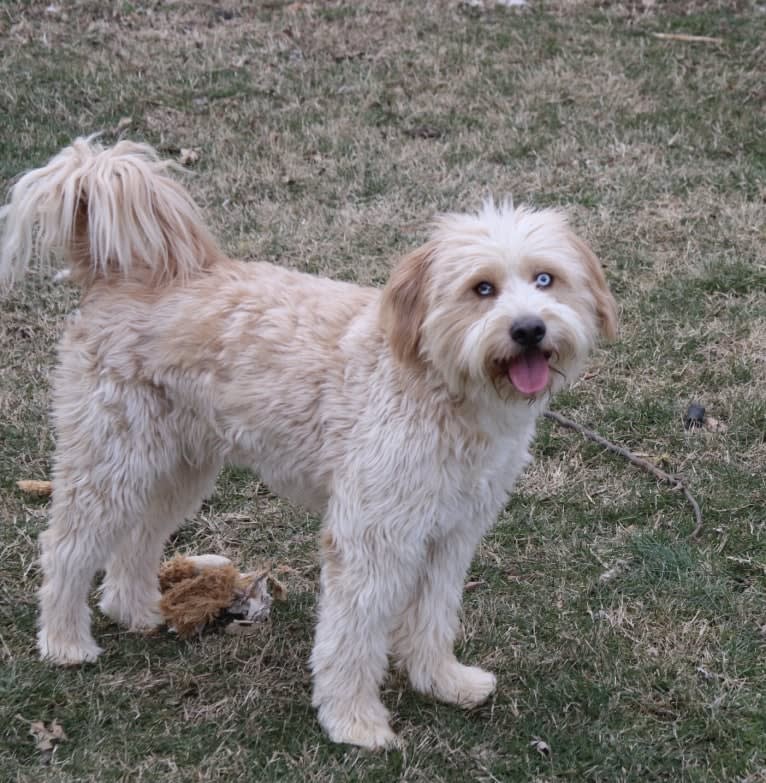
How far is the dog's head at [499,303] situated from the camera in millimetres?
2893

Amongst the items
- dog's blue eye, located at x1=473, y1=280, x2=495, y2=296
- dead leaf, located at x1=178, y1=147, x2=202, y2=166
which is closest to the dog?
dog's blue eye, located at x1=473, y1=280, x2=495, y2=296

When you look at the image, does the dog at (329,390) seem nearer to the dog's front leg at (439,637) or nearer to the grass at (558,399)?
the dog's front leg at (439,637)

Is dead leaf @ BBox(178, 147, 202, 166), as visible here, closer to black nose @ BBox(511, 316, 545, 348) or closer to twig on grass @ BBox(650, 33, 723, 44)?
twig on grass @ BBox(650, 33, 723, 44)

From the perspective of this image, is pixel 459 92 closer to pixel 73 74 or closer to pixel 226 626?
pixel 73 74

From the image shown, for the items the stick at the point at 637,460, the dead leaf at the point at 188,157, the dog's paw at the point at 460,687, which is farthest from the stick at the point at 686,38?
the dog's paw at the point at 460,687

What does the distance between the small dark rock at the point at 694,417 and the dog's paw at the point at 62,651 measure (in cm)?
301

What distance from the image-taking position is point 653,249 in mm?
6586

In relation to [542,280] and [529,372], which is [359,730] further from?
[542,280]

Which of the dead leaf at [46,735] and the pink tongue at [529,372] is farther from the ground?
the pink tongue at [529,372]

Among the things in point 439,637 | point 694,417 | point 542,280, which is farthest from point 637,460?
point 542,280

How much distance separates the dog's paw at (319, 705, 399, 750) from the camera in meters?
3.40

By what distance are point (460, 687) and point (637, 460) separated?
165 cm

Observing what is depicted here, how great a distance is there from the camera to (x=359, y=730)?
341cm

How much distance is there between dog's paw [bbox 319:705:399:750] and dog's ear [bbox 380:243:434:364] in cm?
123
